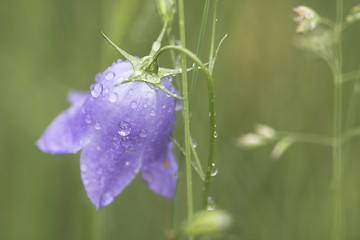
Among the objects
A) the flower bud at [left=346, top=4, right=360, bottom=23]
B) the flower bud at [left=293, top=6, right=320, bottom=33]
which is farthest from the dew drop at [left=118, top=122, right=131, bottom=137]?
the flower bud at [left=346, top=4, right=360, bottom=23]

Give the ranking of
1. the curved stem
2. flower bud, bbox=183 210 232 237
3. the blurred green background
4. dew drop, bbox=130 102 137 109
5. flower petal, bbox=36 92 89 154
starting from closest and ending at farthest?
flower bud, bbox=183 210 232 237 → the curved stem → dew drop, bbox=130 102 137 109 → flower petal, bbox=36 92 89 154 → the blurred green background

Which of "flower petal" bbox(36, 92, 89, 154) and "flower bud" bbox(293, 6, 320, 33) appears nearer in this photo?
"flower bud" bbox(293, 6, 320, 33)

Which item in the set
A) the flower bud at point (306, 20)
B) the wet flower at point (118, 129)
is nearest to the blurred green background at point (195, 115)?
the wet flower at point (118, 129)

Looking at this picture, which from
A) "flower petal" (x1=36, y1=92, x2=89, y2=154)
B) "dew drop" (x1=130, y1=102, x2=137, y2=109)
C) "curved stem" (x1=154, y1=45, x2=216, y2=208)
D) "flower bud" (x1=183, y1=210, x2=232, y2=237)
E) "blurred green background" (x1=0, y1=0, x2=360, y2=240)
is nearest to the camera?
"flower bud" (x1=183, y1=210, x2=232, y2=237)

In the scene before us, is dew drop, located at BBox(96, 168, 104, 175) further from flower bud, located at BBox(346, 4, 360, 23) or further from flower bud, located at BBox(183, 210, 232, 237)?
flower bud, located at BBox(346, 4, 360, 23)

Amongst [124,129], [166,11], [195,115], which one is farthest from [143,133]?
[195,115]

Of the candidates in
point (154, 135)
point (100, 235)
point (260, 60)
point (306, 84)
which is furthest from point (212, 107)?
point (260, 60)

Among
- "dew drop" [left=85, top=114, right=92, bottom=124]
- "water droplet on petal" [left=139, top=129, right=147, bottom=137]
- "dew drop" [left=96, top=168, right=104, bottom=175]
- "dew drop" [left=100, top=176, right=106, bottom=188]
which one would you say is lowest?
"dew drop" [left=100, top=176, right=106, bottom=188]

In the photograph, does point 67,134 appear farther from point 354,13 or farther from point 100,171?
point 354,13

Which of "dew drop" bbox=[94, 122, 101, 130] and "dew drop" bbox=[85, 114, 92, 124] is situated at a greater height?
"dew drop" bbox=[85, 114, 92, 124]
